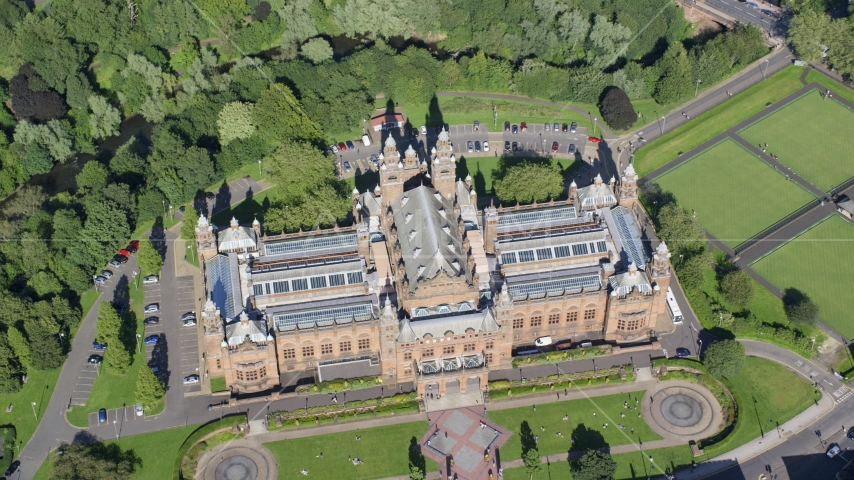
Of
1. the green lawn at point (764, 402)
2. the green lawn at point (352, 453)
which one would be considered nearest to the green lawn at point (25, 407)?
the green lawn at point (352, 453)

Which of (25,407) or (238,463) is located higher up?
(25,407)

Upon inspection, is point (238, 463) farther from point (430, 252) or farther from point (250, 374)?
point (430, 252)

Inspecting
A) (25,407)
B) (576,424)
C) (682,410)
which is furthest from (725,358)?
(25,407)

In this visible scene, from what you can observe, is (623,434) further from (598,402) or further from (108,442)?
(108,442)

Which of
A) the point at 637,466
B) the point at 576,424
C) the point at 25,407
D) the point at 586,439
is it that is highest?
the point at 25,407

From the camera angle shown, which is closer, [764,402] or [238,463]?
[238,463]

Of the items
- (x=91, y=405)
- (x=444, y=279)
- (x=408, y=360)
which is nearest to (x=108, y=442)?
(x=91, y=405)

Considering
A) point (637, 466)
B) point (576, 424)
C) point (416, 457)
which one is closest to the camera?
point (637, 466)
